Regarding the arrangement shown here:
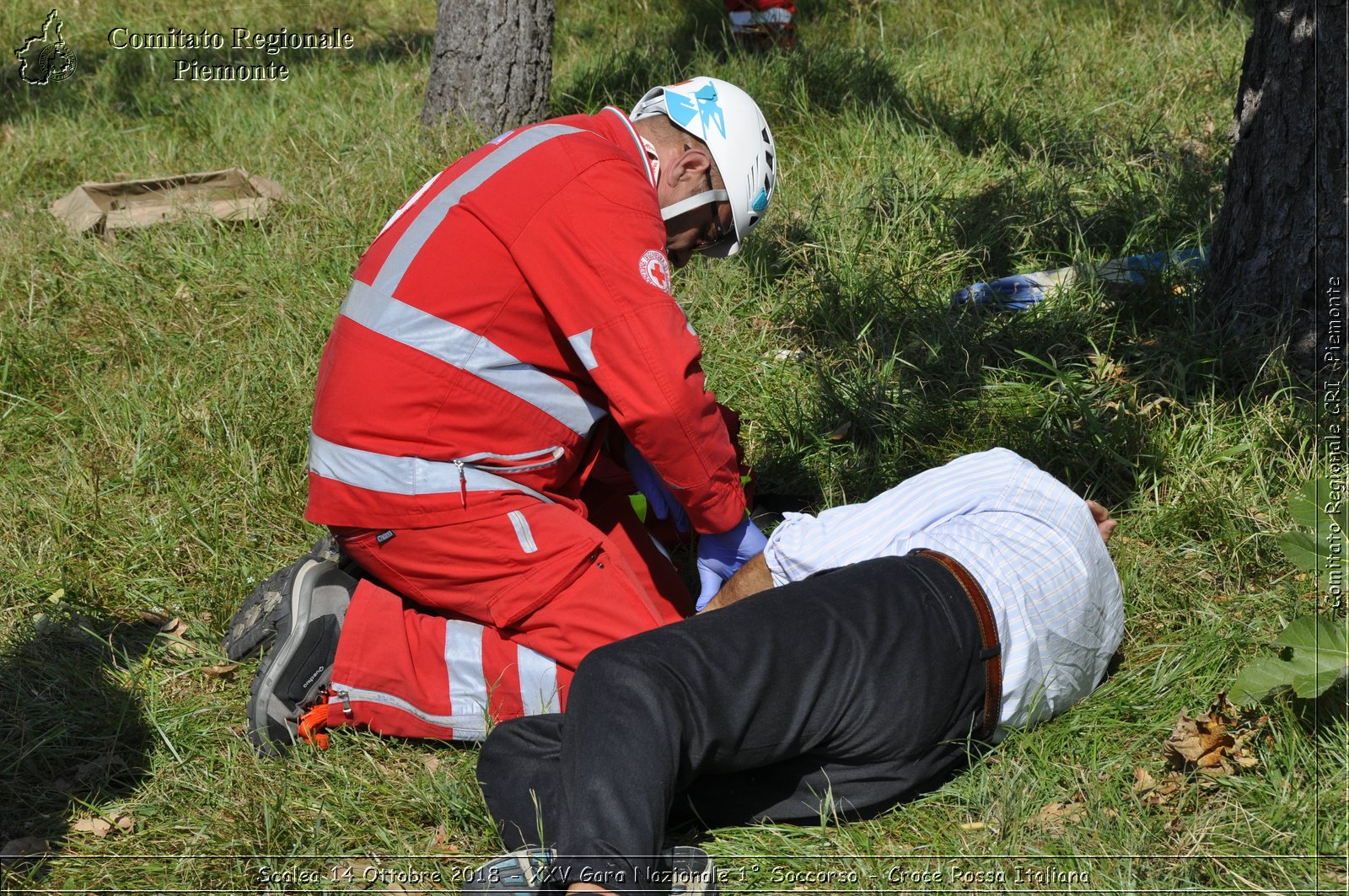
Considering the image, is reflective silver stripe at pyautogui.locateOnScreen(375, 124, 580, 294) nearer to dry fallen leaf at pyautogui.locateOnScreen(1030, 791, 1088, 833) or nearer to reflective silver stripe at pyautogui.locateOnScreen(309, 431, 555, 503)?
reflective silver stripe at pyautogui.locateOnScreen(309, 431, 555, 503)

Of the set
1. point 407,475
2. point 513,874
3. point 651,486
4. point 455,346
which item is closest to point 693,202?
point 455,346

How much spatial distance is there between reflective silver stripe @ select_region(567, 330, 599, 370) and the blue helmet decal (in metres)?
0.67

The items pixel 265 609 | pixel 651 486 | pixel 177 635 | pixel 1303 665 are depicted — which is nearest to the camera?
pixel 1303 665

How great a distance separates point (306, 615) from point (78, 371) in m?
1.95

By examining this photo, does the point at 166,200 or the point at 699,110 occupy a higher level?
the point at 699,110

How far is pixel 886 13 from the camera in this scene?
6.57m

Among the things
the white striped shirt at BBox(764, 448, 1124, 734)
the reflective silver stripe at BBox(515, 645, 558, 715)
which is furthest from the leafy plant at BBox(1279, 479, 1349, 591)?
the reflective silver stripe at BBox(515, 645, 558, 715)

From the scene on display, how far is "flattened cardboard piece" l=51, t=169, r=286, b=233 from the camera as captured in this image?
4.91 meters

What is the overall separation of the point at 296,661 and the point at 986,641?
1.62 m

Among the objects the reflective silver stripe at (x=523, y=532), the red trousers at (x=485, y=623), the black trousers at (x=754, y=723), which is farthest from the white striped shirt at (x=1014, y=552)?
the reflective silver stripe at (x=523, y=532)

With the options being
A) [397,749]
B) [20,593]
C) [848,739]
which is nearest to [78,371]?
[20,593]

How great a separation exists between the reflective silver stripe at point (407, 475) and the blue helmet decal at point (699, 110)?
1.01 meters

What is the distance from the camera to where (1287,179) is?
340cm

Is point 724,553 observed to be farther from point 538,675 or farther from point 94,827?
point 94,827
